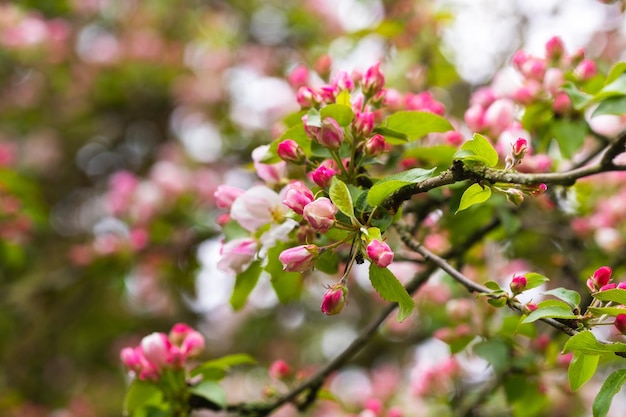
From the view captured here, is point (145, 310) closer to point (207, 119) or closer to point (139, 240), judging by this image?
point (207, 119)

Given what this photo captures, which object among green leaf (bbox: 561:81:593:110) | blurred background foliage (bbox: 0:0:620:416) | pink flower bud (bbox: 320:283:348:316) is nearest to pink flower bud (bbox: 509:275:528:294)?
pink flower bud (bbox: 320:283:348:316)

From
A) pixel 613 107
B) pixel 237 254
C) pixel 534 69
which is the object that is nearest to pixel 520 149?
pixel 613 107

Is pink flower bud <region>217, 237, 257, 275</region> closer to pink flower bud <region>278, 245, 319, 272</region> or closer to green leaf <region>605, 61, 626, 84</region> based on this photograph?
pink flower bud <region>278, 245, 319, 272</region>

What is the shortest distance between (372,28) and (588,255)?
91cm

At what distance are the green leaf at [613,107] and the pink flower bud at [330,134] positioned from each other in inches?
19.2

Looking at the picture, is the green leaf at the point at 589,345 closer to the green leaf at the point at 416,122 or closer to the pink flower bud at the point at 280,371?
the green leaf at the point at 416,122

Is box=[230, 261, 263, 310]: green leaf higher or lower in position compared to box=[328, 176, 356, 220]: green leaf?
lower

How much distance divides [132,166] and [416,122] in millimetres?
3422

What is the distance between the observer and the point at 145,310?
13.1 ft

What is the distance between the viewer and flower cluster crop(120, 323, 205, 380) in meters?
1.28

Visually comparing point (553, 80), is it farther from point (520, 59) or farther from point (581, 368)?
point (581, 368)

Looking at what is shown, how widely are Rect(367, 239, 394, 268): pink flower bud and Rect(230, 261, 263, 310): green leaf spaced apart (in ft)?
1.23

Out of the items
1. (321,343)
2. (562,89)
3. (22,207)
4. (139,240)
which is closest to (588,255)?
(562,89)

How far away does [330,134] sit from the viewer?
99 cm
